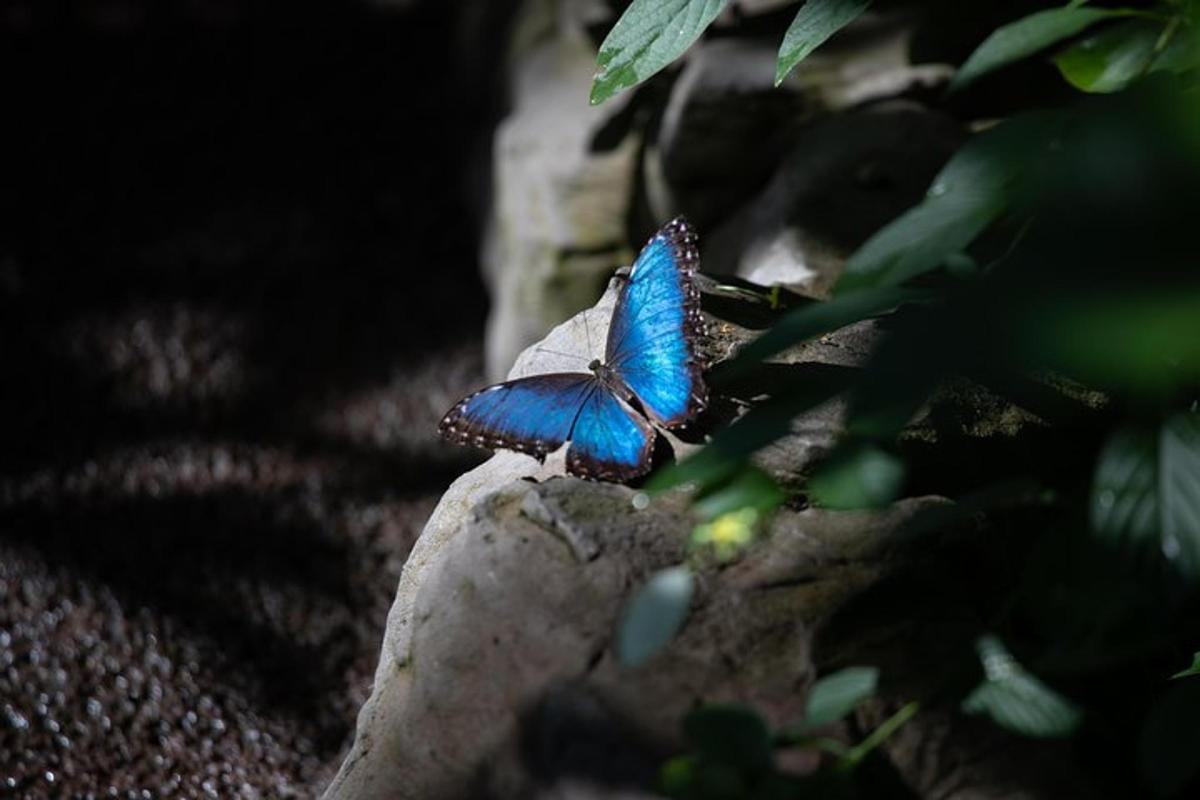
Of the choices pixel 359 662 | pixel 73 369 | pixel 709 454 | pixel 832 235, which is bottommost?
pixel 359 662

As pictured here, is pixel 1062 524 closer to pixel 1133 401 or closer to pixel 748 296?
pixel 1133 401

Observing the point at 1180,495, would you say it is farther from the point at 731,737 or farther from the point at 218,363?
the point at 218,363

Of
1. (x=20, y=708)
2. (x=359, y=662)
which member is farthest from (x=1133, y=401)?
(x=20, y=708)

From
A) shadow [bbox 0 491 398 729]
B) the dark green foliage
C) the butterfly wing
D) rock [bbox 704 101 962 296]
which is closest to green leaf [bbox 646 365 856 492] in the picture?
the dark green foliage

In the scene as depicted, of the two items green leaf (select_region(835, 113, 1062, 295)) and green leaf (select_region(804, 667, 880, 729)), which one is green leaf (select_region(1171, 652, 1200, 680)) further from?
green leaf (select_region(835, 113, 1062, 295))

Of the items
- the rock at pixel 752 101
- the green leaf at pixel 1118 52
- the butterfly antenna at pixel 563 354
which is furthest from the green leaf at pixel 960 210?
the rock at pixel 752 101

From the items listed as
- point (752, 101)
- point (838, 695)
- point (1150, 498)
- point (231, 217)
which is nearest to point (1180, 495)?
point (1150, 498)
